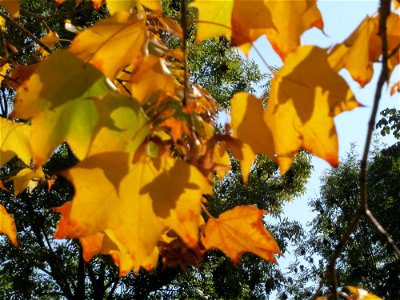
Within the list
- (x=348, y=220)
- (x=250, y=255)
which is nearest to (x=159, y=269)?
(x=250, y=255)

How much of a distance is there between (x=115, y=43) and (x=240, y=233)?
297mm

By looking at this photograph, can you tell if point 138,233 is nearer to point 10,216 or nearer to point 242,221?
point 242,221

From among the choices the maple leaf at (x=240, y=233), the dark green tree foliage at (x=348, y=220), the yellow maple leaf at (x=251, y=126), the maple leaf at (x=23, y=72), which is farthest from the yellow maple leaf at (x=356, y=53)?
the dark green tree foliage at (x=348, y=220)

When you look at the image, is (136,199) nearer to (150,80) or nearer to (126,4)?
(150,80)

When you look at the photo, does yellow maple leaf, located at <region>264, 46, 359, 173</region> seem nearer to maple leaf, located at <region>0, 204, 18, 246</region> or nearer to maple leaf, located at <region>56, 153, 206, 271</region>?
maple leaf, located at <region>56, 153, 206, 271</region>

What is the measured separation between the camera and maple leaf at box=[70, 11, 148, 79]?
1.81 ft

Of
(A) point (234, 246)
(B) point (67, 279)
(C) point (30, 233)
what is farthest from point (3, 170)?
(A) point (234, 246)

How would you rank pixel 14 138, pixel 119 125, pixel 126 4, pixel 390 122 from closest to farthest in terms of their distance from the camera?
pixel 119 125, pixel 126 4, pixel 14 138, pixel 390 122

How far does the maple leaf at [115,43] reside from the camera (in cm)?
55

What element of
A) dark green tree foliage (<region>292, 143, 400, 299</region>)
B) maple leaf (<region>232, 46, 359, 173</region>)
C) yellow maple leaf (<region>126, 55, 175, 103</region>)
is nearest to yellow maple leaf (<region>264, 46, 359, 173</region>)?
maple leaf (<region>232, 46, 359, 173</region>)

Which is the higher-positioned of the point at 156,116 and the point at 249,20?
the point at 249,20

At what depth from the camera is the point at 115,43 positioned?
567 mm

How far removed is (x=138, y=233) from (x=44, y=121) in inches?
5.7

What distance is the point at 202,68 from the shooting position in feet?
28.0
